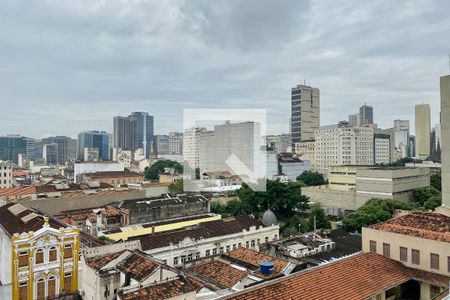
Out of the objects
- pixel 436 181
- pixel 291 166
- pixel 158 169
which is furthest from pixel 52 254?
pixel 158 169

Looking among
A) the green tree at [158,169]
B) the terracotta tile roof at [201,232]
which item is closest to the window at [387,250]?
the terracotta tile roof at [201,232]

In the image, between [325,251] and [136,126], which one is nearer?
[325,251]

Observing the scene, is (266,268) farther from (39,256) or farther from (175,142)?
(175,142)

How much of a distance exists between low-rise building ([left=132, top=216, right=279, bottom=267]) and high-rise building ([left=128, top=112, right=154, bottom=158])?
140641mm

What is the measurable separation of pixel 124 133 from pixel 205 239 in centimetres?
14081

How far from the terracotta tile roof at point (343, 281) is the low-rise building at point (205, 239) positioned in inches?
365

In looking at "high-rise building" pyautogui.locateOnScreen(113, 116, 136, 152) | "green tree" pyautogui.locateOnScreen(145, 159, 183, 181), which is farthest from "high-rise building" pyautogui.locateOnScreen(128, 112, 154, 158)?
"green tree" pyautogui.locateOnScreen(145, 159, 183, 181)

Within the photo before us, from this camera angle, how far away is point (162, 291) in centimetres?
1032

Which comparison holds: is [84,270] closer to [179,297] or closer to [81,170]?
[179,297]

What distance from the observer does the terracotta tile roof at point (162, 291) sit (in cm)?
995

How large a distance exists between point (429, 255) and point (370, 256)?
2.07m

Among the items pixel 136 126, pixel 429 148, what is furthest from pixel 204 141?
pixel 136 126

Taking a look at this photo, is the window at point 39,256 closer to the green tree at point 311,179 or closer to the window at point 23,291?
the window at point 23,291

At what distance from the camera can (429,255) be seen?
42.6 feet
